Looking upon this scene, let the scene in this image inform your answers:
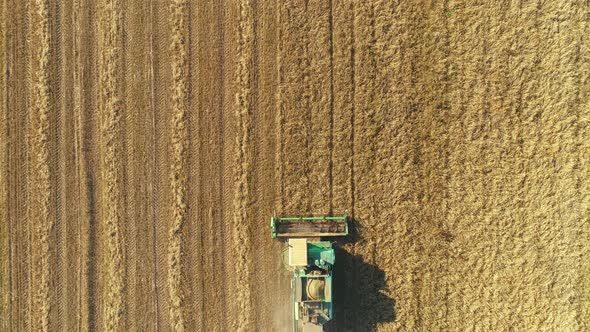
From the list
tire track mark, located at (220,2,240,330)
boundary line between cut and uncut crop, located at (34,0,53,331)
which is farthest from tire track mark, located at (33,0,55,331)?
tire track mark, located at (220,2,240,330)

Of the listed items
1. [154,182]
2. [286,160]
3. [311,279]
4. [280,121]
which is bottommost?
[311,279]

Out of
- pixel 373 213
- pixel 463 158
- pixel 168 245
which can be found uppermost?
pixel 463 158

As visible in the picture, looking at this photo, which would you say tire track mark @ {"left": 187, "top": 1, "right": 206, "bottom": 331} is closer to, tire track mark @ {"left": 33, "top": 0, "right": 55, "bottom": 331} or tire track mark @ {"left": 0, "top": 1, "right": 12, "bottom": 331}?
tire track mark @ {"left": 33, "top": 0, "right": 55, "bottom": 331}

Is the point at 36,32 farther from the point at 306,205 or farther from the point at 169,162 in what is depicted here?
the point at 306,205

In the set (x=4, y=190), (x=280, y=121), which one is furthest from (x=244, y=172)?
(x=4, y=190)

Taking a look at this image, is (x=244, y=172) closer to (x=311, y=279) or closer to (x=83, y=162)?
(x=311, y=279)

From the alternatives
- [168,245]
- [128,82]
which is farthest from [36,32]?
[168,245]

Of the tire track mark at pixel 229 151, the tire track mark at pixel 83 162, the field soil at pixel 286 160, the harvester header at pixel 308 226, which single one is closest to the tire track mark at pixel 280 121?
the field soil at pixel 286 160

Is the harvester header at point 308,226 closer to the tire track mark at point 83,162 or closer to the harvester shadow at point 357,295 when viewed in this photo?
the harvester shadow at point 357,295
